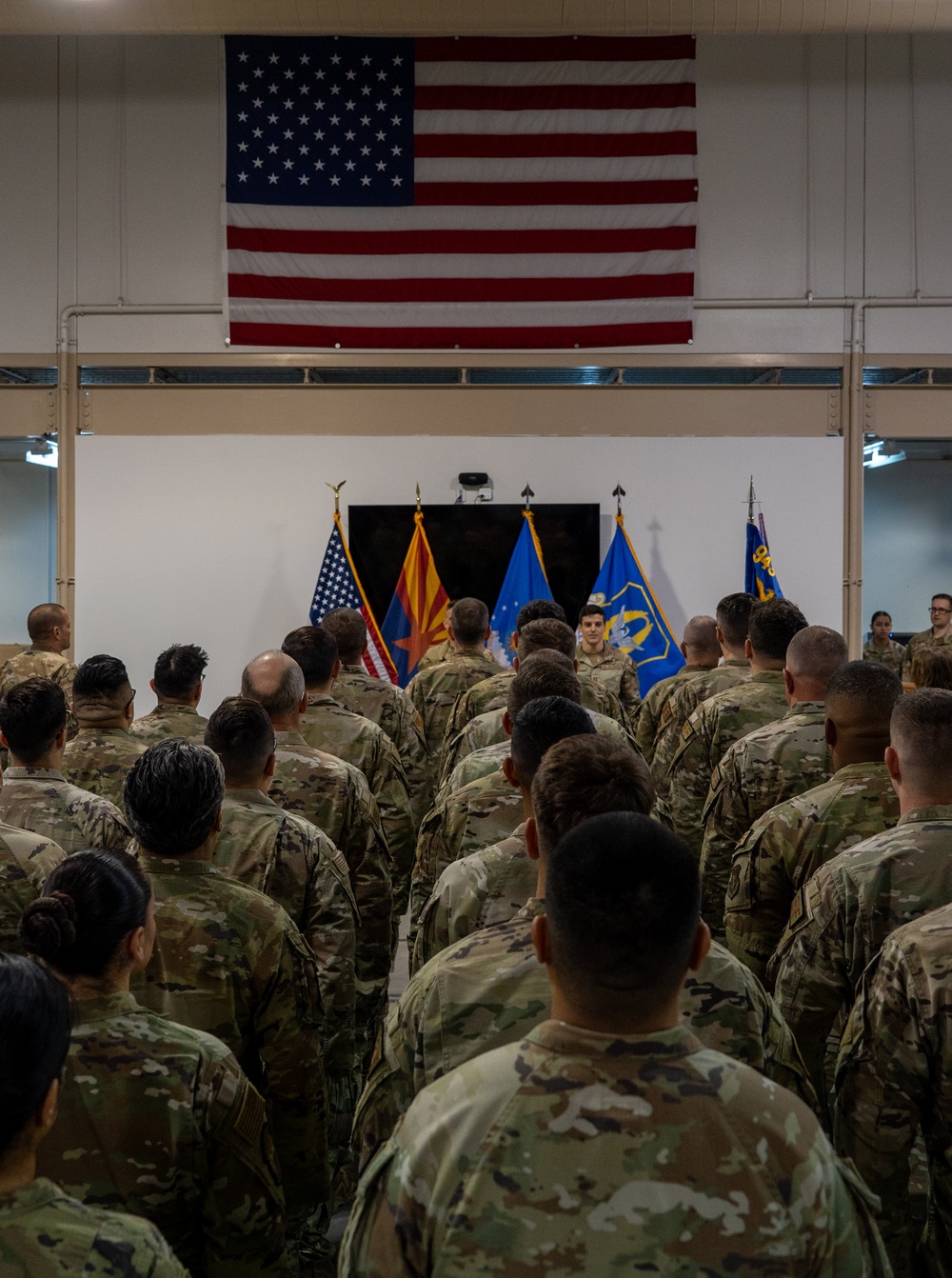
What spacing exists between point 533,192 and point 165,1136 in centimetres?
775

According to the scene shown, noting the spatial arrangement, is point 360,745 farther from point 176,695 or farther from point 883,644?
point 883,644

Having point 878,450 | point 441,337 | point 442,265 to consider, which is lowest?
point 878,450

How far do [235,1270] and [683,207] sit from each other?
796 centimetres

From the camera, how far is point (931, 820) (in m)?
2.16

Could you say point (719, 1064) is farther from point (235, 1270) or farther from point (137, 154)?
point (137, 154)

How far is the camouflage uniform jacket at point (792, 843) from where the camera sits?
2.62 metres

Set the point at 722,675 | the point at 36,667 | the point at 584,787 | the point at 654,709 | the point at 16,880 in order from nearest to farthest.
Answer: the point at 584,787 < the point at 16,880 < the point at 722,675 < the point at 654,709 < the point at 36,667

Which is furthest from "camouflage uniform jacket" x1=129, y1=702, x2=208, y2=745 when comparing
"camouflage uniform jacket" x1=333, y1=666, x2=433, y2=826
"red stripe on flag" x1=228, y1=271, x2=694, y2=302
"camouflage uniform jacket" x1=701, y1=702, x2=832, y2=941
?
"red stripe on flag" x1=228, y1=271, x2=694, y2=302

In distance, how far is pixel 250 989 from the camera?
2070 millimetres

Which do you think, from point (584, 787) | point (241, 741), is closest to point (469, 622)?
point (241, 741)

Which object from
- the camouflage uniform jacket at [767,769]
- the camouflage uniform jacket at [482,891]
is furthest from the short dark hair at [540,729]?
the camouflage uniform jacket at [767,769]

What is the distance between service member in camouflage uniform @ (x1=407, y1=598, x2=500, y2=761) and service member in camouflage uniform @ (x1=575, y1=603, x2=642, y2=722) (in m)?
1.45

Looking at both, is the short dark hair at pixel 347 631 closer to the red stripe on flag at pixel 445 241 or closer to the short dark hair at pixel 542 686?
the short dark hair at pixel 542 686

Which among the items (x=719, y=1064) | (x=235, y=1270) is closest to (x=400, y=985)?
(x=235, y=1270)
